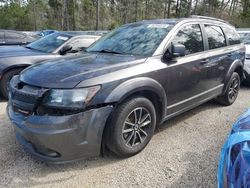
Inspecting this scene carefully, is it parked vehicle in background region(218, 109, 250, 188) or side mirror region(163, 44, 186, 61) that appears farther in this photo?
side mirror region(163, 44, 186, 61)

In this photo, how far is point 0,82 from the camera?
5320 millimetres

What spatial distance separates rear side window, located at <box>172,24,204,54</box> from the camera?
12.6 feet

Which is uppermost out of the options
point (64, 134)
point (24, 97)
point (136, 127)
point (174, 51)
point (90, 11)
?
point (90, 11)

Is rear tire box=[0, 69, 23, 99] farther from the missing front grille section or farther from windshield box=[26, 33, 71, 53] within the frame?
the missing front grille section

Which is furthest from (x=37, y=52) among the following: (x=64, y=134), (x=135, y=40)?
(x=64, y=134)

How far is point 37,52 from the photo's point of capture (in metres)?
5.84

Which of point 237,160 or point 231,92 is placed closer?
point 237,160

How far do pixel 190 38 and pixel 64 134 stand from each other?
253 cm

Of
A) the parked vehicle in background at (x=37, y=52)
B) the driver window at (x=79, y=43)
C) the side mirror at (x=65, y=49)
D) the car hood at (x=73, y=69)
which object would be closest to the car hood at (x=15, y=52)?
the parked vehicle in background at (x=37, y=52)

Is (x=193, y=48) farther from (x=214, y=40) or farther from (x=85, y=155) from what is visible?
(x=85, y=155)

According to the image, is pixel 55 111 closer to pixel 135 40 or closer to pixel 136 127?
pixel 136 127

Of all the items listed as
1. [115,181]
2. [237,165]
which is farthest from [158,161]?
[237,165]

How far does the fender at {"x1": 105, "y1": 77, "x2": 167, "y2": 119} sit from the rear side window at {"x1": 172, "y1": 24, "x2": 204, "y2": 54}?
0.83 metres

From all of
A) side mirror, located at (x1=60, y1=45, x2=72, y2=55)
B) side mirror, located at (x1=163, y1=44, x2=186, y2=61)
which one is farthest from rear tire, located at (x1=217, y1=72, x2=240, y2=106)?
side mirror, located at (x1=60, y1=45, x2=72, y2=55)
